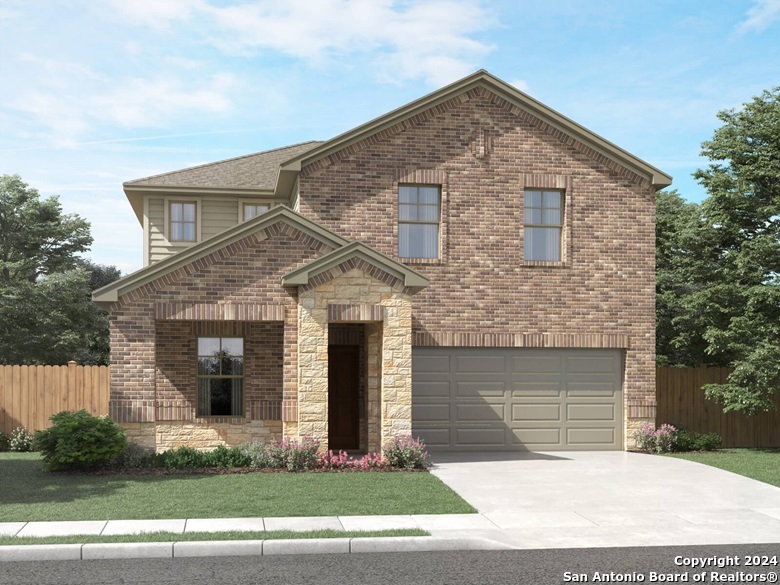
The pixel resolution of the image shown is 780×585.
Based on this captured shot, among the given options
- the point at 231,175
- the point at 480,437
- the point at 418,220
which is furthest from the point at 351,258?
the point at 231,175

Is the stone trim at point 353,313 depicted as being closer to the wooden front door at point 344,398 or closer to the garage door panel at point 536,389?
the wooden front door at point 344,398

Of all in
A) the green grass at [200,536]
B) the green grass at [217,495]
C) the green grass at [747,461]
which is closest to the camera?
the green grass at [200,536]

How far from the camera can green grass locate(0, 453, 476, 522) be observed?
1202 centimetres

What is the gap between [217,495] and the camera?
1345cm

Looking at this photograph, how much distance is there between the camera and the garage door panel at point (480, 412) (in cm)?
2036

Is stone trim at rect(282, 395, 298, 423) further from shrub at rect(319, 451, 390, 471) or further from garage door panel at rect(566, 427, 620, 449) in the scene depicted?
garage door panel at rect(566, 427, 620, 449)

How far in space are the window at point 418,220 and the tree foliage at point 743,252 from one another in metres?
7.35

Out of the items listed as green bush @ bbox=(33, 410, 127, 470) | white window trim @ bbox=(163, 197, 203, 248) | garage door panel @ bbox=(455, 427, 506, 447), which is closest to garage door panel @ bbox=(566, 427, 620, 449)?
garage door panel @ bbox=(455, 427, 506, 447)

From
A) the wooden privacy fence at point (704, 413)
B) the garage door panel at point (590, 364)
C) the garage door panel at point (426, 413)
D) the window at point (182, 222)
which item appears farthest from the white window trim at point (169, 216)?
the wooden privacy fence at point (704, 413)

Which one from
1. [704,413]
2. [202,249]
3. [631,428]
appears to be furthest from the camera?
[704,413]

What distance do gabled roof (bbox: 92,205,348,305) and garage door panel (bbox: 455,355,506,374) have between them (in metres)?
4.40

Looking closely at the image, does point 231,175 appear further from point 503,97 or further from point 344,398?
point 503,97

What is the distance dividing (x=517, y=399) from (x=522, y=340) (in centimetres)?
142

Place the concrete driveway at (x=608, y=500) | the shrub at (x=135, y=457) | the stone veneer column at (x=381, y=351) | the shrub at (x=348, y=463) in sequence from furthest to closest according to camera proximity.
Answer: the stone veneer column at (x=381, y=351) → the shrub at (x=135, y=457) → the shrub at (x=348, y=463) → the concrete driveway at (x=608, y=500)
